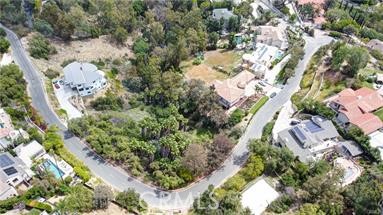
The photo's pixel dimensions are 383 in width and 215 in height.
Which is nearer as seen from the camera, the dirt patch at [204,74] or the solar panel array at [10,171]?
the solar panel array at [10,171]

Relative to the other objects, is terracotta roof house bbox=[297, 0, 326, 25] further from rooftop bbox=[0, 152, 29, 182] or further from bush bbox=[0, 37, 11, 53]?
rooftop bbox=[0, 152, 29, 182]

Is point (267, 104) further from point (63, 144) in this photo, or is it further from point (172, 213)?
point (63, 144)

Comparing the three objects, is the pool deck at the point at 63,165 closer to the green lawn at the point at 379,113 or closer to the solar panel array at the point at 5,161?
the solar panel array at the point at 5,161

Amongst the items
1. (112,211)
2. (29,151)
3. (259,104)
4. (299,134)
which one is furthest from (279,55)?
(29,151)

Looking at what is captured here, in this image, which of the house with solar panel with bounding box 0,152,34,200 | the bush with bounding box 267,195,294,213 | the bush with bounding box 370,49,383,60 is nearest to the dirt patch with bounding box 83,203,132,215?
the house with solar panel with bounding box 0,152,34,200

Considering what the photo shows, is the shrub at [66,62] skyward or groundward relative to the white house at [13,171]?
groundward

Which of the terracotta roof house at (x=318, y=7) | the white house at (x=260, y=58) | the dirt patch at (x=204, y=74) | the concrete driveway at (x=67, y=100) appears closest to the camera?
the concrete driveway at (x=67, y=100)

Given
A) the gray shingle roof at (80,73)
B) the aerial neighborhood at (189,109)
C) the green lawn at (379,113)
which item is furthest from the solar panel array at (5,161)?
the green lawn at (379,113)
